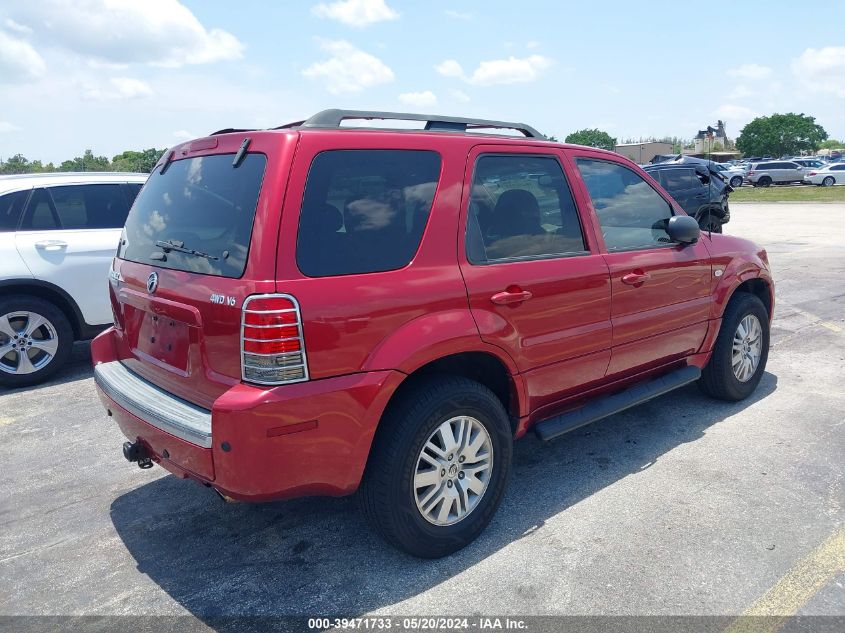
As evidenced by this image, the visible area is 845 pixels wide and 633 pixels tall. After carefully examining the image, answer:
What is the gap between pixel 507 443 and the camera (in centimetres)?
324

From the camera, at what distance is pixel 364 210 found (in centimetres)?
280

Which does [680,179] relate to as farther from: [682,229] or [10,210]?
[10,210]

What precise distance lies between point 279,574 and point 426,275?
4.90 ft

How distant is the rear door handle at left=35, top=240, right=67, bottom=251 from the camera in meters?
5.75

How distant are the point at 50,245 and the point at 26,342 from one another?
86 centimetres

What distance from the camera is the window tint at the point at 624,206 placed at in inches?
152

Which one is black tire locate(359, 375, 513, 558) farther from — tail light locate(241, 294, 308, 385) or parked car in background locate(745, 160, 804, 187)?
parked car in background locate(745, 160, 804, 187)

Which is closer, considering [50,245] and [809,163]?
[50,245]

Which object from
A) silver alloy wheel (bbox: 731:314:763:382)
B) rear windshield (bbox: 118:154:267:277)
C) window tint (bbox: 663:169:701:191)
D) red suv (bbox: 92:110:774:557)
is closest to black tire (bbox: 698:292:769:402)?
silver alloy wheel (bbox: 731:314:763:382)

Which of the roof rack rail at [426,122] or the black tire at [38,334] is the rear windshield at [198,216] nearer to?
the roof rack rail at [426,122]

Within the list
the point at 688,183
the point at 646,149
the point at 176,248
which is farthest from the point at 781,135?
the point at 176,248

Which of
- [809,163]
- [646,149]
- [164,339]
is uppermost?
[646,149]

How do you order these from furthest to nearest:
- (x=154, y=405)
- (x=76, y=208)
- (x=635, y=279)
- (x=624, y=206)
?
(x=76, y=208), (x=624, y=206), (x=635, y=279), (x=154, y=405)

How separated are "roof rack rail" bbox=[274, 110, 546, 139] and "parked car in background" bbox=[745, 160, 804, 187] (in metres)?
44.0
